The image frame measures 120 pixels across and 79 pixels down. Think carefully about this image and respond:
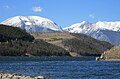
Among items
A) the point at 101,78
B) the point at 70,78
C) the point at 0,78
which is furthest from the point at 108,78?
the point at 0,78

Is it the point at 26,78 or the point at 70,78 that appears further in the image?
the point at 70,78

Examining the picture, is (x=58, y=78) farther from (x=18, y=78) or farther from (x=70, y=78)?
(x=18, y=78)

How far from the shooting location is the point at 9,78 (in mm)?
63031

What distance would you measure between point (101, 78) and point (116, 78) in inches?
114

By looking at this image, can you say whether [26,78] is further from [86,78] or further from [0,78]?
[86,78]

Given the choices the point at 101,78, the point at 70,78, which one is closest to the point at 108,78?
the point at 101,78

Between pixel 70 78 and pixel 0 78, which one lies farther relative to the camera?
pixel 70 78

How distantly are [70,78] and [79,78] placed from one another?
180cm

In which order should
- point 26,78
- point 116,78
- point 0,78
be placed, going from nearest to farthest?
point 26,78
point 0,78
point 116,78

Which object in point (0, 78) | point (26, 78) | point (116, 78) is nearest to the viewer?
point (26, 78)

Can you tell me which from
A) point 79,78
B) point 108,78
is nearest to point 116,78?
point 108,78

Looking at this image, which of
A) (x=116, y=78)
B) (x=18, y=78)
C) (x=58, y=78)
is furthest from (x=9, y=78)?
(x=116, y=78)

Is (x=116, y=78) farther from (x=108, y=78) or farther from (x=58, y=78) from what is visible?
(x=58, y=78)

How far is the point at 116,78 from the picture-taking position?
272 ft
